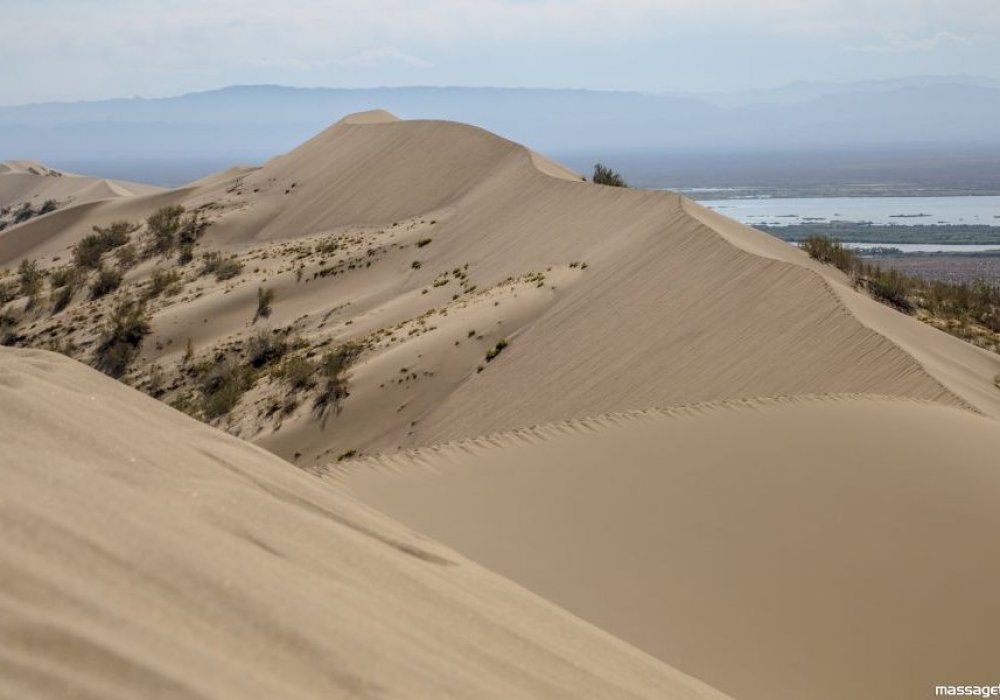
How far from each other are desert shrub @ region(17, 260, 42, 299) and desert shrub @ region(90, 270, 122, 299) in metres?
1.64

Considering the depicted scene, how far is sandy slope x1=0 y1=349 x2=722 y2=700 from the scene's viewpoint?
348 cm

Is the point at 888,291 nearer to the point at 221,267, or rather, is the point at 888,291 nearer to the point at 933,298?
the point at 933,298

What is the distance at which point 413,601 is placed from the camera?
5109 millimetres

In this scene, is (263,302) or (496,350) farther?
(263,302)

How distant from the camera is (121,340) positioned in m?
22.1

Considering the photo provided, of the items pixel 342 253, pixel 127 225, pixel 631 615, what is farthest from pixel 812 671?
pixel 127 225

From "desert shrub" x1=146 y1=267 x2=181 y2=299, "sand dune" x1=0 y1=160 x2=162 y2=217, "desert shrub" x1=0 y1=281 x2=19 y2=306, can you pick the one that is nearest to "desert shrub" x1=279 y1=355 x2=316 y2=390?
"desert shrub" x1=146 y1=267 x2=181 y2=299

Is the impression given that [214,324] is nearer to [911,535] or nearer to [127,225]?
[127,225]

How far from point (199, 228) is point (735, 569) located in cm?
2685

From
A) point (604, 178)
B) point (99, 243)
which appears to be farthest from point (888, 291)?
point (99, 243)

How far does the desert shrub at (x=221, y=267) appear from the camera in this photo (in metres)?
26.1

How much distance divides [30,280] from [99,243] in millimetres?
3320

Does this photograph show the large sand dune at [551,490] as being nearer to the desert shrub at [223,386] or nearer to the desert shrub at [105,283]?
the desert shrub at [223,386]

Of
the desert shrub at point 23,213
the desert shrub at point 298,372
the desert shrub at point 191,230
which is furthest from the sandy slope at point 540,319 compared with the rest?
the desert shrub at point 23,213
